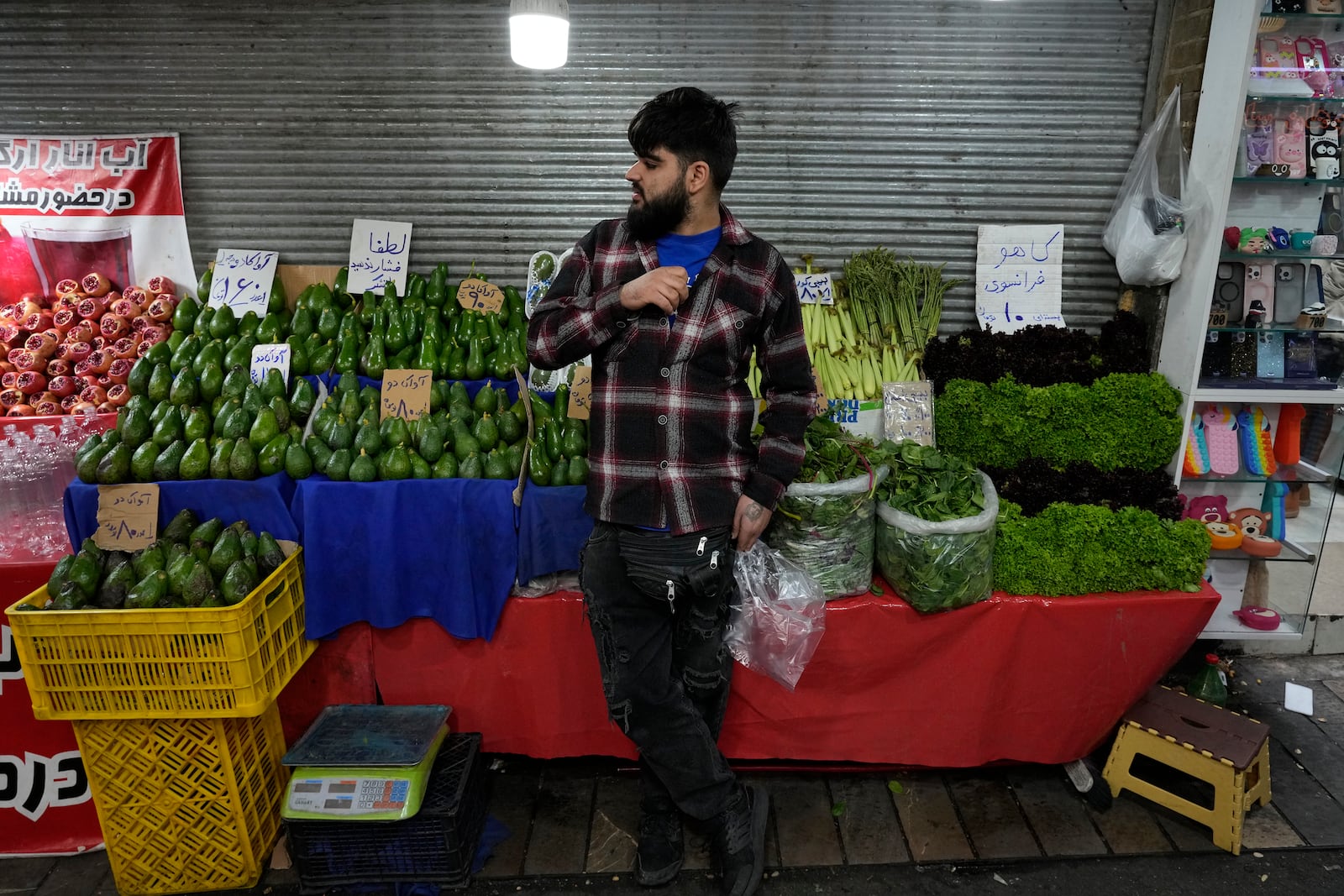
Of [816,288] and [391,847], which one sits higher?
[816,288]

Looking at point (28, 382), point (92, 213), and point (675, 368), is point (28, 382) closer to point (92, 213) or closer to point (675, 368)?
point (92, 213)

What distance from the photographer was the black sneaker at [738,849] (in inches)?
106

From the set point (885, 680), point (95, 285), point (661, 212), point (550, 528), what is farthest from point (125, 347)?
point (885, 680)

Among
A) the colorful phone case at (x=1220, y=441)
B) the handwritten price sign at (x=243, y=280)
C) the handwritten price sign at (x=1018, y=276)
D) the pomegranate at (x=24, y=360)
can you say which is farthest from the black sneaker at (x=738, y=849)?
the pomegranate at (x=24, y=360)

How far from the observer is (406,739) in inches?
112

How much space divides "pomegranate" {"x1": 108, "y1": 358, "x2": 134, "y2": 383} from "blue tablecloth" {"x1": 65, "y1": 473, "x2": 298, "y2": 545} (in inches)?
37.1

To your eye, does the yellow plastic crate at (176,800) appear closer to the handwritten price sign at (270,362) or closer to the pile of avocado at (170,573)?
the pile of avocado at (170,573)

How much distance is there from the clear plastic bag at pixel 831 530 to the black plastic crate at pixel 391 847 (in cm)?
146

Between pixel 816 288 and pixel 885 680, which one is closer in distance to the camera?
pixel 885 680

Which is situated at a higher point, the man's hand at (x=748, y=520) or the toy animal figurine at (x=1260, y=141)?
the toy animal figurine at (x=1260, y=141)

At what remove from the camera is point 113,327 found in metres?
4.00

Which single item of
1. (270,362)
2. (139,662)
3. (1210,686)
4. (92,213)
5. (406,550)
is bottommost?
(1210,686)

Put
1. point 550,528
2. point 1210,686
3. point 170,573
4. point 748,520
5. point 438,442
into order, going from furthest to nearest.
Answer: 1. point 1210,686
2. point 438,442
3. point 550,528
4. point 170,573
5. point 748,520

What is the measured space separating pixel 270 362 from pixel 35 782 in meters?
1.84
